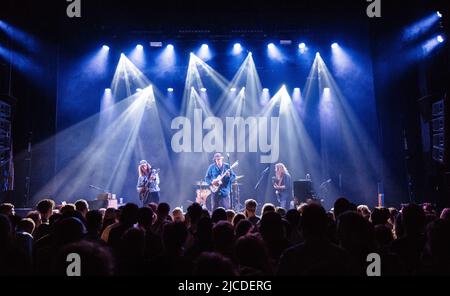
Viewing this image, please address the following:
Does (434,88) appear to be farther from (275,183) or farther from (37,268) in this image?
(37,268)

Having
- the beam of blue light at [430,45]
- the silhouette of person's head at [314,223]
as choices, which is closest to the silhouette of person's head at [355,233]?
the silhouette of person's head at [314,223]

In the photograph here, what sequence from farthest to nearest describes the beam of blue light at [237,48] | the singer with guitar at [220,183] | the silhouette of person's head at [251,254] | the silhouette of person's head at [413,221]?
the beam of blue light at [237,48], the singer with guitar at [220,183], the silhouette of person's head at [413,221], the silhouette of person's head at [251,254]

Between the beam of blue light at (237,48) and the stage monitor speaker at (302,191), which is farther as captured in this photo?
the beam of blue light at (237,48)

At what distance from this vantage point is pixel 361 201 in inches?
532

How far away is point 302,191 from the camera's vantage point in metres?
11.2

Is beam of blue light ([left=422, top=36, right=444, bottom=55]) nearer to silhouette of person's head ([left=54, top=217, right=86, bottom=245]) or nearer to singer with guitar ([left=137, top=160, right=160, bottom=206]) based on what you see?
singer with guitar ([left=137, top=160, right=160, bottom=206])

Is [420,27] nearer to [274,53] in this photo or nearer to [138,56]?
[274,53]

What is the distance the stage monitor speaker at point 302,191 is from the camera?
1111 cm

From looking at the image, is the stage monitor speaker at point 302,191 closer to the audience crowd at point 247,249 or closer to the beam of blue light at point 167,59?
the beam of blue light at point 167,59

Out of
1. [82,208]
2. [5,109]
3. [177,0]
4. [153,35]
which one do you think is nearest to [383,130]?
[177,0]

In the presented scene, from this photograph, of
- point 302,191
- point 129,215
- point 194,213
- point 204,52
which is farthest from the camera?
point 204,52

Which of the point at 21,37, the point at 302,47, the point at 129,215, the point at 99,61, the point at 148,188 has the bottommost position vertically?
the point at 129,215

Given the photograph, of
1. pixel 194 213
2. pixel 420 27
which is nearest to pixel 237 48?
pixel 420 27
